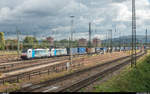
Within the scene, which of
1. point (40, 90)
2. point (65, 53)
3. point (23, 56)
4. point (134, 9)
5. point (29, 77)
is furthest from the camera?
point (65, 53)

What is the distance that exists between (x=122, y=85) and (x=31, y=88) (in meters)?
10.5

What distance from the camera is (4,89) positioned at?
19109 millimetres

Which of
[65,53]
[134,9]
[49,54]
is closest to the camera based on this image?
[134,9]

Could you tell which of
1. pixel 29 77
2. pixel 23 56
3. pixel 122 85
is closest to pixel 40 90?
pixel 29 77

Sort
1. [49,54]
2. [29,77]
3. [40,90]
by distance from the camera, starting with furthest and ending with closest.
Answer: [49,54] → [29,77] → [40,90]

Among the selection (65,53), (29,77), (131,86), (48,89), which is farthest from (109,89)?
(65,53)

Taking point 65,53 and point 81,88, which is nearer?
point 81,88

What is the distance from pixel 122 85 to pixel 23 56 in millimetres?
37078

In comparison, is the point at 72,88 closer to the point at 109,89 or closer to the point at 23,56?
the point at 109,89

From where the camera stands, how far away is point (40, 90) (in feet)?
61.0

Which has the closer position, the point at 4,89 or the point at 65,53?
the point at 4,89

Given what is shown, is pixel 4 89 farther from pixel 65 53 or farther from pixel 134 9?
pixel 65 53

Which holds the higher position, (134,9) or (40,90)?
(134,9)

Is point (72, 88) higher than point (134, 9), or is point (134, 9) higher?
point (134, 9)
